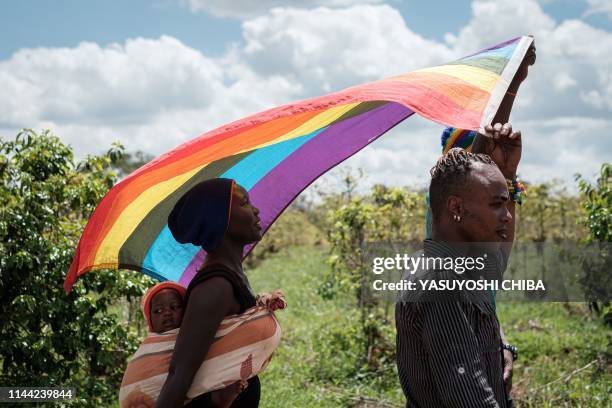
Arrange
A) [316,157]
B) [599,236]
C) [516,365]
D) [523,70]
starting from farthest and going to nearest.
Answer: [516,365]
[599,236]
[316,157]
[523,70]

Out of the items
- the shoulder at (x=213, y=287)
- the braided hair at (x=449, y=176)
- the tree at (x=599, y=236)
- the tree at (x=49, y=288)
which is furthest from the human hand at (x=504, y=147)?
the tree at (x=599, y=236)

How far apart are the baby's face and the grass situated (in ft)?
12.7

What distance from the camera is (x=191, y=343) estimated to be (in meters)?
2.29

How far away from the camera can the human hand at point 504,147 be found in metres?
2.30

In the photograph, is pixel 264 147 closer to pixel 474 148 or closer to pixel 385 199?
pixel 474 148

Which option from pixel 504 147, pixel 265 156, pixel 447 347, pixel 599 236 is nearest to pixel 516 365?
pixel 599 236

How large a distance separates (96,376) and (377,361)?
3.01 m

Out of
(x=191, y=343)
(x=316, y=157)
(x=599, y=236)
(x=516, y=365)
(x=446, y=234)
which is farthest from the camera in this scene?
(x=516, y=365)

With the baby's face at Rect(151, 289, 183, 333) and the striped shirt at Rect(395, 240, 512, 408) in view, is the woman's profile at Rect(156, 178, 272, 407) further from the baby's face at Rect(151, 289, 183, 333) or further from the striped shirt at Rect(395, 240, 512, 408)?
the striped shirt at Rect(395, 240, 512, 408)

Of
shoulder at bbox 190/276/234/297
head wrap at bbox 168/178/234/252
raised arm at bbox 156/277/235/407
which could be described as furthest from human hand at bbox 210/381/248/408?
head wrap at bbox 168/178/234/252

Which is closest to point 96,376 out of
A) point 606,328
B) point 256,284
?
point 606,328

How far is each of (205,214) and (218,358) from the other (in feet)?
1.71

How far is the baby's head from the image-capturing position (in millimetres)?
2596

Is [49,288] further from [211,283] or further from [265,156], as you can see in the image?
[211,283]
